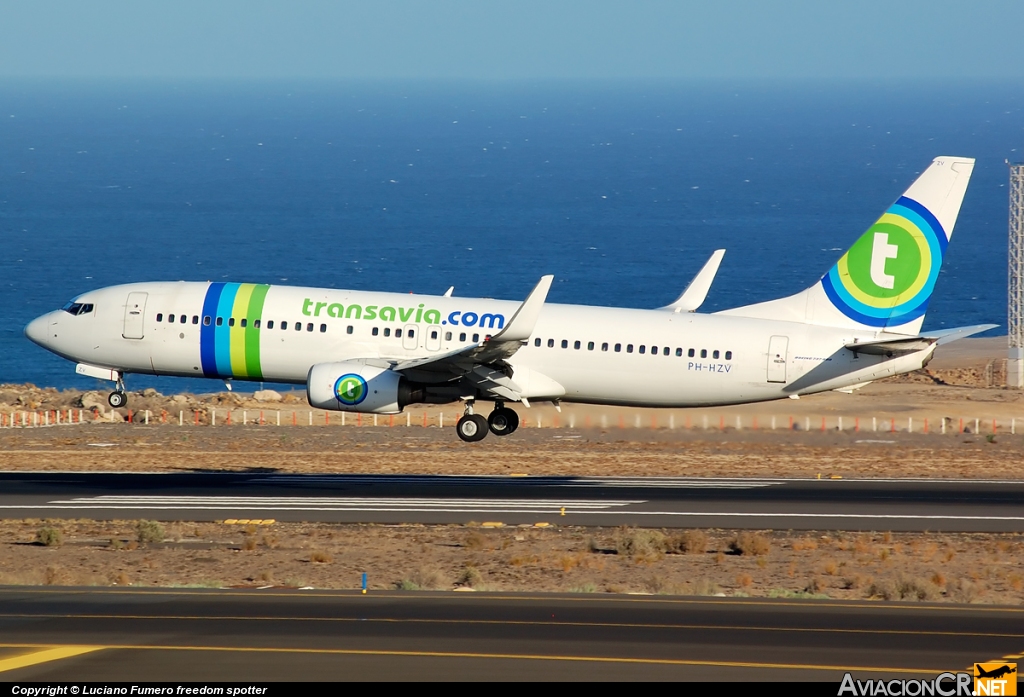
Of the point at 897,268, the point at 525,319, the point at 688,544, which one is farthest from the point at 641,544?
the point at 897,268

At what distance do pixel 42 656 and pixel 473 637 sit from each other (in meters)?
6.37

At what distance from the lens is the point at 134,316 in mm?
45250

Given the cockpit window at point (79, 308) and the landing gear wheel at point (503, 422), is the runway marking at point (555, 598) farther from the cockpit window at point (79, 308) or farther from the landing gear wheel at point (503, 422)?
the cockpit window at point (79, 308)

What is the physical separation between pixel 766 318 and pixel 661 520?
9.77m

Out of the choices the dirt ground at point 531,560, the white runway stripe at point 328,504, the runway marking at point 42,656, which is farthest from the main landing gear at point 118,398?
the runway marking at point 42,656

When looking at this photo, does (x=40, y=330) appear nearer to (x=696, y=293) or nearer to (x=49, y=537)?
(x=49, y=537)

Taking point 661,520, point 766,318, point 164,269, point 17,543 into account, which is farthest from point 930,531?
point 164,269

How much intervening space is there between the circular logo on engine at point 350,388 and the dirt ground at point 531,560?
5980 mm

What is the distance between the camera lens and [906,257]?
144 feet

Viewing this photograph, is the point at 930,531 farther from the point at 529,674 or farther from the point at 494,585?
the point at 529,674

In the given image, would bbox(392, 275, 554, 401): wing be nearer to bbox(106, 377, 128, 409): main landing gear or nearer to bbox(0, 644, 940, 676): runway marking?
bbox(106, 377, 128, 409): main landing gear

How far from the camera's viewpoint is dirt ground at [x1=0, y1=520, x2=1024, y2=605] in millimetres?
29391

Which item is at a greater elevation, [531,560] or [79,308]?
[79,308]

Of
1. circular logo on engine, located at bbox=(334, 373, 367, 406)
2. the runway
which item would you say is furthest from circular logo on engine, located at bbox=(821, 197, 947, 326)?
circular logo on engine, located at bbox=(334, 373, 367, 406)
